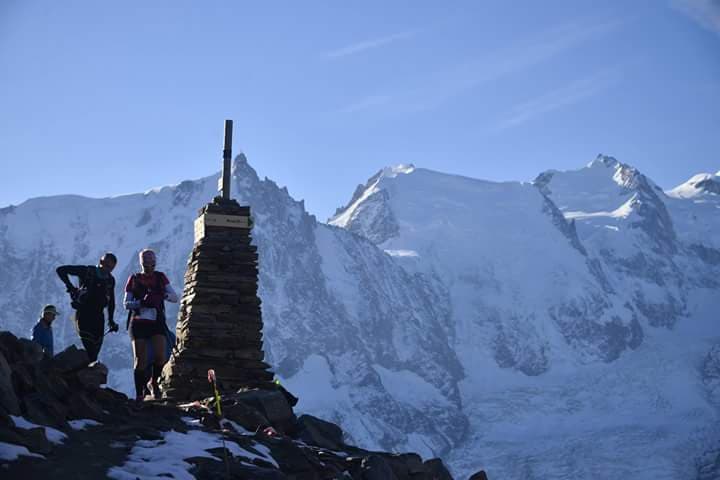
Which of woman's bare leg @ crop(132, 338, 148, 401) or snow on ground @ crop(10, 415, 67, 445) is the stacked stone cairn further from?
snow on ground @ crop(10, 415, 67, 445)

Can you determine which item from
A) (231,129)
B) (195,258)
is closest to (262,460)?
(195,258)

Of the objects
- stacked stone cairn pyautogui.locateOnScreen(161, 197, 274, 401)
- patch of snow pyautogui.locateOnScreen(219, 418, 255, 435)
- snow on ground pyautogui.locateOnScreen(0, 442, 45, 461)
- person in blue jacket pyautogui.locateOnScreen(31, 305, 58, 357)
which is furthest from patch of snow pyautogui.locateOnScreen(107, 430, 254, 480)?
stacked stone cairn pyautogui.locateOnScreen(161, 197, 274, 401)

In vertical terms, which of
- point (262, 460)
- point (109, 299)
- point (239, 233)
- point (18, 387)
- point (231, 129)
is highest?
point (231, 129)

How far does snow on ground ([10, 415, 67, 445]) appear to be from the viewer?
1345cm

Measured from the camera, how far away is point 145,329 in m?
19.2

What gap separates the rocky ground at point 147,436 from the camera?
43.0 feet

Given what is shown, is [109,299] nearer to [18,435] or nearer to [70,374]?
[70,374]

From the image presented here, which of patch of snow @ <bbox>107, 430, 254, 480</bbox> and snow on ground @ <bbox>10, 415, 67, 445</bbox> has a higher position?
snow on ground @ <bbox>10, 415, 67, 445</bbox>

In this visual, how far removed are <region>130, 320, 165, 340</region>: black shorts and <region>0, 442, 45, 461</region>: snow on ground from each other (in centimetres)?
639

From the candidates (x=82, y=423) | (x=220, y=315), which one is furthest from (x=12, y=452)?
(x=220, y=315)

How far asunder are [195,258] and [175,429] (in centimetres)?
699

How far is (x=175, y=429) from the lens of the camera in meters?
15.4

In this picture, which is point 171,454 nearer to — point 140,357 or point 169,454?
point 169,454

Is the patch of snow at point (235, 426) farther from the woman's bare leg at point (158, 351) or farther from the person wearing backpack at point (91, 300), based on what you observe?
the person wearing backpack at point (91, 300)
